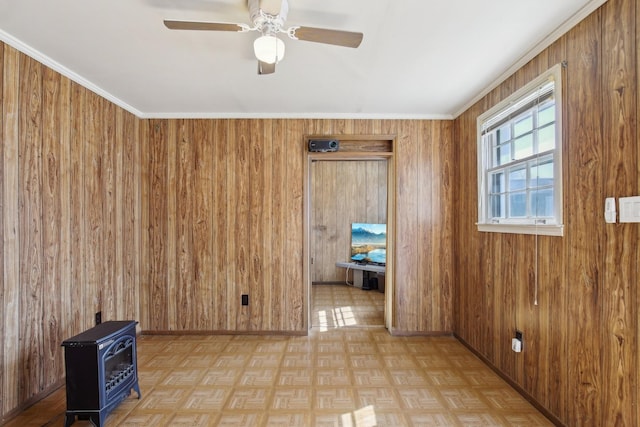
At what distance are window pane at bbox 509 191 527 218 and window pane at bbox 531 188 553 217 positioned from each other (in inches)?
4.6

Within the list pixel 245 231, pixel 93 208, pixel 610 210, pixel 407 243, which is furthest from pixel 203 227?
pixel 610 210

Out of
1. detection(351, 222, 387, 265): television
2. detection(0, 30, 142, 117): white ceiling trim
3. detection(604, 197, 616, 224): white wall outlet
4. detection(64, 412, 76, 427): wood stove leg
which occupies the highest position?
detection(0, 30, 142, 117): white ceiling trim

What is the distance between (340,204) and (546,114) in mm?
4330

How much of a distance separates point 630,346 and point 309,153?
2.95 metres

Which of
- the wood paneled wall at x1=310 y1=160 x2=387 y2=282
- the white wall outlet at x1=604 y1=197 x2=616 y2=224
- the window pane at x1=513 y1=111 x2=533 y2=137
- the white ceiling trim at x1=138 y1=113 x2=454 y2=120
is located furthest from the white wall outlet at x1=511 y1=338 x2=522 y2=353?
the wood paneled wall at x1=310 y1=160 x2=387 y2=282

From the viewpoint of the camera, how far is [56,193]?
243 centimetres

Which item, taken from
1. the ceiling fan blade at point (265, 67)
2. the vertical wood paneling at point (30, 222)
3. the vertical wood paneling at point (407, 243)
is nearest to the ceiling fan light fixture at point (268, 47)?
the ceiling fan blade at point (265, 67)

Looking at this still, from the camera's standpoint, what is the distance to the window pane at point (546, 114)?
6.72 ft

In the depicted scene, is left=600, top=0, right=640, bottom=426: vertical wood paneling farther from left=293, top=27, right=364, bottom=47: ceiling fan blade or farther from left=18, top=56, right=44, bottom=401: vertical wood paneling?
left=18, top=56, right=44, bottom=401: vertical wood paneling

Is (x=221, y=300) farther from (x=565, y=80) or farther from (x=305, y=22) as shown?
(x=565, y=80)

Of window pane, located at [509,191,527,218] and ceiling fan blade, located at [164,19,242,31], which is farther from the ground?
ceiling fan blade, located at [164,19,242,31]

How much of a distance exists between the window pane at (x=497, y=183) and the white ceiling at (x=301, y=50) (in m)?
0.80

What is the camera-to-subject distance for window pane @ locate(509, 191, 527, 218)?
2.41 metres

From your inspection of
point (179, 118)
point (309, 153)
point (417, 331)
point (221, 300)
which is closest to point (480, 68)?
point (309, 153)
